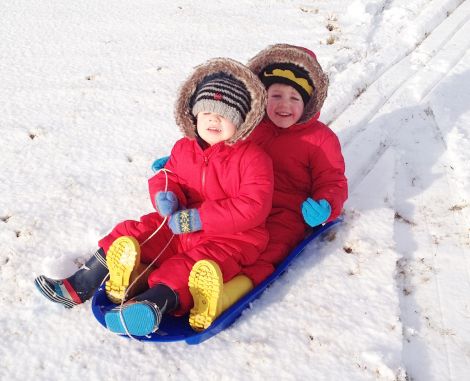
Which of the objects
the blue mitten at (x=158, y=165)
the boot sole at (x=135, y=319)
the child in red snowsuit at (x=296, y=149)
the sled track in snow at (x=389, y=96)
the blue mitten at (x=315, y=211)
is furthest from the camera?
the sled track in snow at (x=389, y=96)

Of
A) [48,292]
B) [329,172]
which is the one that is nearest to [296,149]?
[329,172]

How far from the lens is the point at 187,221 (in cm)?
228

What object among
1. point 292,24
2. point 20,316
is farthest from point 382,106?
point 20,316

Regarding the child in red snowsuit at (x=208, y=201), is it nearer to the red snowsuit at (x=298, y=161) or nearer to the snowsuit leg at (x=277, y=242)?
the snowsuit leg at (x=277, y=242)

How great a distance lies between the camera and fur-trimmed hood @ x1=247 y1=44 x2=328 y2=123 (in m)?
2.59

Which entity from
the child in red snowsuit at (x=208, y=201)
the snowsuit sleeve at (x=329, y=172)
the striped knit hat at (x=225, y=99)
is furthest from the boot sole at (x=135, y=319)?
the snowsuit sleeve at (x=329, y=172)

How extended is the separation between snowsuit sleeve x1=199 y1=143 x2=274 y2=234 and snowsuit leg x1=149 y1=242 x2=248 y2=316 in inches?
3.6

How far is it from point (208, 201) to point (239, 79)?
580 mm

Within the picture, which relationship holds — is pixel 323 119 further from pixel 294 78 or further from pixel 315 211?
pixel 315 211

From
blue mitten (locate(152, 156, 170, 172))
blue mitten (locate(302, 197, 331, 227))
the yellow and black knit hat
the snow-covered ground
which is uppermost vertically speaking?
the yellow and black knit hat

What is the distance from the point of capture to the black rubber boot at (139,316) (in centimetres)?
199

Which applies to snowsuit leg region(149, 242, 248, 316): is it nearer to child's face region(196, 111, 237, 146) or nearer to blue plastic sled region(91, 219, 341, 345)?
blue plastic sled region(91, 219, 341, 345)

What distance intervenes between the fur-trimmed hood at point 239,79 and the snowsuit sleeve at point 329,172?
585 millimetres

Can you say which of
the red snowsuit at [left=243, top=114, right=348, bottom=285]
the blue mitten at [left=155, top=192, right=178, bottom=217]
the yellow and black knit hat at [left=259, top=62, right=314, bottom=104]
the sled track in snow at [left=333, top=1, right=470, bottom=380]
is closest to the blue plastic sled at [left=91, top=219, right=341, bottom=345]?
the red snowsuit at [left=243, top=114, right=348, bottom=285]
